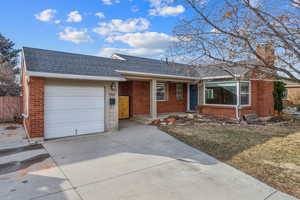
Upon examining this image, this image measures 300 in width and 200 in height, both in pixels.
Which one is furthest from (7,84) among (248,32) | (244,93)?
(244,93)

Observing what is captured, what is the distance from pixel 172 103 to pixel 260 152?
8224 millimetres

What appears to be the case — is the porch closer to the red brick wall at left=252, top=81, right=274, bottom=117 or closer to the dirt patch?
the red brick wall at left=252, top=81, right=274, bottom=117

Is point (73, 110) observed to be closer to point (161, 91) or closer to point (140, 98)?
point (140, 98)

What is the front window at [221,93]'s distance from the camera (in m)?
11.0

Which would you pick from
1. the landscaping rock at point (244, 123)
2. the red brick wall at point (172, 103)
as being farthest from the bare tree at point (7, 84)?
the landscaping rock at point (244, 123)

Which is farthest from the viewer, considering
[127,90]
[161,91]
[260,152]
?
[161,91]

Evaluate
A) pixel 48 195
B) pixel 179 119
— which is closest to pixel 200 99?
pixel 179 119

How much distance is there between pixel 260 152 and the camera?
5.13m

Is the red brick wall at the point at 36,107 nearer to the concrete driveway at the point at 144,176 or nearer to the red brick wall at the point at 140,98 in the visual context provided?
the concrete driveway at the point at 144,176

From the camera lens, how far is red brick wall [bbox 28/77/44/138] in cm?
594

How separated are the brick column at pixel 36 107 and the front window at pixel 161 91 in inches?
298

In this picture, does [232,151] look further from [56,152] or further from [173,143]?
[56,152]

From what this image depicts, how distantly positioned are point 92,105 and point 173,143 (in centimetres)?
392

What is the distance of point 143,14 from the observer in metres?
8.76
